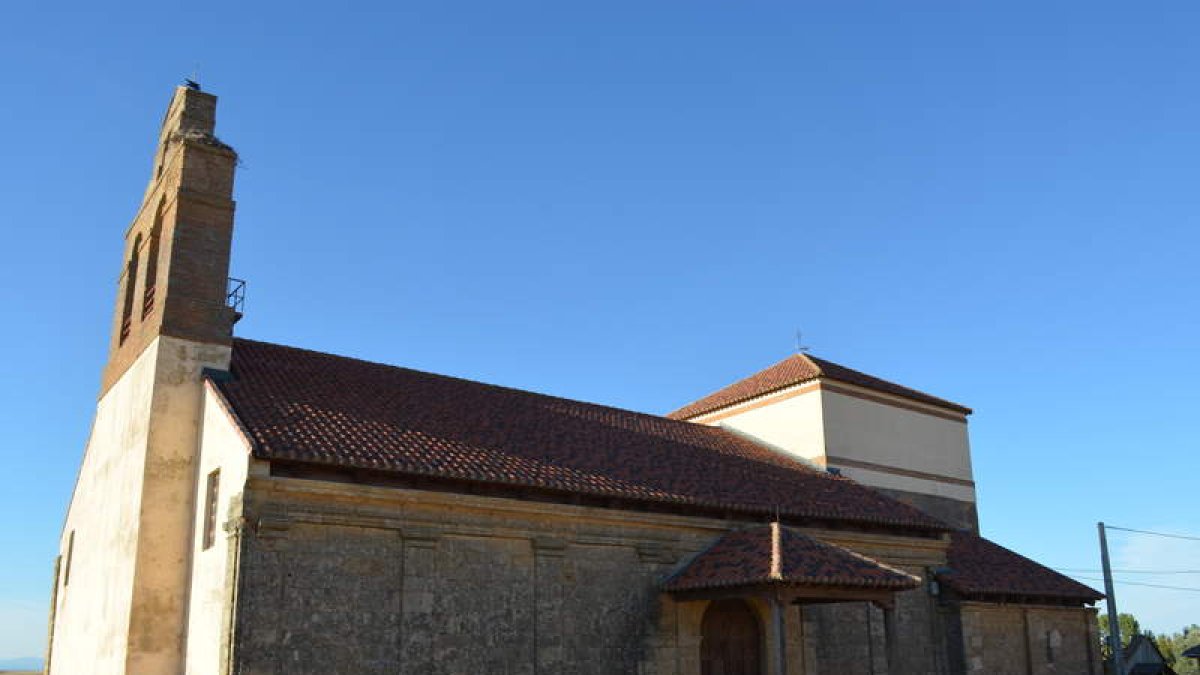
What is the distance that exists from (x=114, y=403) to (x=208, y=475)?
4.51 metres

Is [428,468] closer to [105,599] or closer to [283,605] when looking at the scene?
[283,605]

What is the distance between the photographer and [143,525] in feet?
53.3

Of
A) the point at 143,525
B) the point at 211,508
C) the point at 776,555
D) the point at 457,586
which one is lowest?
the point at 457,586

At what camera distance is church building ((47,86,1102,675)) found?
48.8ft

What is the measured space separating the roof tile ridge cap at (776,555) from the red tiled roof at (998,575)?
6.37 metres

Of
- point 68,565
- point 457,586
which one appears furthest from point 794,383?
point 68,565

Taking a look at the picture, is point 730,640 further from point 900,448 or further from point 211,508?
point 900,448

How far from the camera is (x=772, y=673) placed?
18.6m

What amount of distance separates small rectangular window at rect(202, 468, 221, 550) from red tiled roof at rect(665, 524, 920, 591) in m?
7.92

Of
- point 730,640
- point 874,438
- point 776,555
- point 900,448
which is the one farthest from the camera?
point 900,448

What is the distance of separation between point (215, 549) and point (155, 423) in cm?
293

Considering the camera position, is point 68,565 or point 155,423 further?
point 68,565

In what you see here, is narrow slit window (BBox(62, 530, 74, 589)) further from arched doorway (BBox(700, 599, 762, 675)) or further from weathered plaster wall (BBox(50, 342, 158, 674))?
arched doorway (BBox(700, 599, 762, 675))

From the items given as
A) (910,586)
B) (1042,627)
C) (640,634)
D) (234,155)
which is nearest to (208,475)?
(234,155)
